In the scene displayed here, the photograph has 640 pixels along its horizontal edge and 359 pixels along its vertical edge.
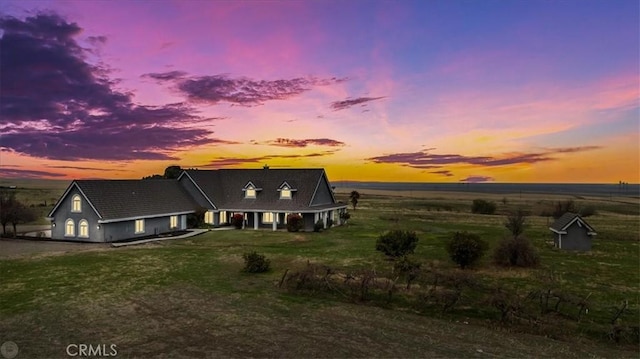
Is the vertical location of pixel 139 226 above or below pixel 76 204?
below

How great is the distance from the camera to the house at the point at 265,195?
49906 millimetres

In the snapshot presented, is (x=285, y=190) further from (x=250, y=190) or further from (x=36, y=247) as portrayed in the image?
(x=36, y=247)

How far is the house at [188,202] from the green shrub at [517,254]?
78.9 feet

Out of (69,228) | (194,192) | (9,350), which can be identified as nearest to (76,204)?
(69,228)

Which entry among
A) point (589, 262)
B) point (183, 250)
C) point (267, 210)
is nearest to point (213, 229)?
point (267, 210)

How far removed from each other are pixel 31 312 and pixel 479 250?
2436 centimetres

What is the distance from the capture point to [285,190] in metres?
51.6

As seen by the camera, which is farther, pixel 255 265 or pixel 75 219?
pixel 75 219

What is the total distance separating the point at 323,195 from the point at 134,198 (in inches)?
885

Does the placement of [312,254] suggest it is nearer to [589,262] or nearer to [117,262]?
[117,262]

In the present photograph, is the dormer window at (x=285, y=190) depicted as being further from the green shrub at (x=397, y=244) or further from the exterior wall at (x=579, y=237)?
the exterior wall at (x=579, y=237)

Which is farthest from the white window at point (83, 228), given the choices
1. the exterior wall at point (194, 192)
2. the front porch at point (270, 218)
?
the front porch at point (270, 218)

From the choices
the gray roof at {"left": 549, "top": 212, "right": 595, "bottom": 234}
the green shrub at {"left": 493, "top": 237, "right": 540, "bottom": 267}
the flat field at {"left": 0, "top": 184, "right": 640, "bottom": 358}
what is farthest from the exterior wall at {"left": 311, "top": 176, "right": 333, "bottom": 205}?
the green shrub at {"left": 493, "top": 237, "right": 540, "bottom": 267}

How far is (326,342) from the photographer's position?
14102mm
